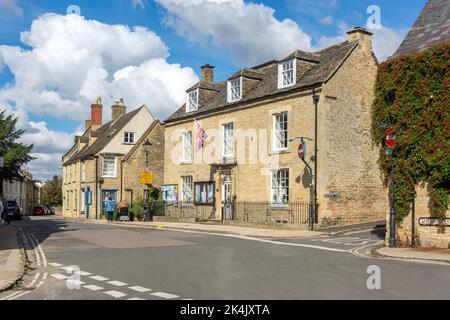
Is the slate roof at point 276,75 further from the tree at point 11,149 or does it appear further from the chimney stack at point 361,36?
the tree at point 11,149

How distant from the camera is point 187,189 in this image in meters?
36.4

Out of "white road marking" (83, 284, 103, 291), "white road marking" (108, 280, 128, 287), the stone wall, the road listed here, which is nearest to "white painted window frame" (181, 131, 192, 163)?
the road

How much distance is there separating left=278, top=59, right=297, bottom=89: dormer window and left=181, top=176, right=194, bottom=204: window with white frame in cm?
1084

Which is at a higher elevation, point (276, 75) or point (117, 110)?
point (117, 110)

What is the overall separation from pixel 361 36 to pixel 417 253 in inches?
637

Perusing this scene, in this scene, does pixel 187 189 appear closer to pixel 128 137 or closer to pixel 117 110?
pixel 128 137

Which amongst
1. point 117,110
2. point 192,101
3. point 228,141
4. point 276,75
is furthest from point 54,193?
point 276,75

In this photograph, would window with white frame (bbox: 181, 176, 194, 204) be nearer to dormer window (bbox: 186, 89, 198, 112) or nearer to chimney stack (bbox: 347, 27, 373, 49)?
dormer window (bbox: 186, 89, 198, 112)

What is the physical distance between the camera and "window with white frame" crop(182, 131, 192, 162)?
36375mm
